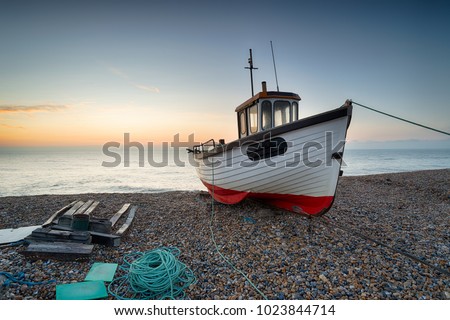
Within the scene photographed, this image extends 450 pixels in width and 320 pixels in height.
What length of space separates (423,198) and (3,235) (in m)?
13.6

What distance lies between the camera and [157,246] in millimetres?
5160

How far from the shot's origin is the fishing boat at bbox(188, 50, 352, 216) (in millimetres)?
5160

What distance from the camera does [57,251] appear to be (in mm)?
4117

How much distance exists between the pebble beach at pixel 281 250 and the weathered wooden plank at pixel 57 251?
0.38ft

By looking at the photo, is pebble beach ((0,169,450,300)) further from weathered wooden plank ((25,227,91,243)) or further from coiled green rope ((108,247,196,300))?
weathered wooden plank ((25,227,91,243))

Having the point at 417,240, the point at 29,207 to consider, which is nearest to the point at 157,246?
the point at 417,240

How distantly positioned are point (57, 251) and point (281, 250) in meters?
4.11

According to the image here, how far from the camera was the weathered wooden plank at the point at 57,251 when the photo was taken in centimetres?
411

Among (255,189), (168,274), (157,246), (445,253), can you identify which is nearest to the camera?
(168,274)

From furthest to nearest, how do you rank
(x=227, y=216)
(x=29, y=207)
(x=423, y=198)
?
1. (x=423, y=198)
2. (x=29, y=207)
3. (x=227, y=216)

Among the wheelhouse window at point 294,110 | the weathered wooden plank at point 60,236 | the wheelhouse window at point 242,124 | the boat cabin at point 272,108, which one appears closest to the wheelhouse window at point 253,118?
the boat cabin at point 272,108

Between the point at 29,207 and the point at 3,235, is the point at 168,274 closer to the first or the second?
the point at 3,235

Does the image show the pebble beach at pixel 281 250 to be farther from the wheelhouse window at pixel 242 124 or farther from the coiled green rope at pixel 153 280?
the wheelhouse window at pixel 242 124

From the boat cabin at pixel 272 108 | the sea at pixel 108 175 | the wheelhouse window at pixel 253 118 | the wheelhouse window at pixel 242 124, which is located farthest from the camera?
the sea at pixel 108 175
